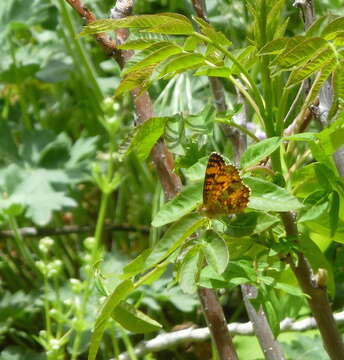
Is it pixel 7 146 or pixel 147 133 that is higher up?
pixel 147 133

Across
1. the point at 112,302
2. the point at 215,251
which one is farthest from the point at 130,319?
the point at 215,251

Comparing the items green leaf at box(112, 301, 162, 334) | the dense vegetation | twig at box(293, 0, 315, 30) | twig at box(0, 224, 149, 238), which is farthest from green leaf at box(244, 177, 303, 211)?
twig at box(0, 224, 149, 238)

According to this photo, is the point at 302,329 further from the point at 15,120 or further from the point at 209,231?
the point at 15,120

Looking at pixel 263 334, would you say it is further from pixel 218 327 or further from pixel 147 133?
pixel 147 133

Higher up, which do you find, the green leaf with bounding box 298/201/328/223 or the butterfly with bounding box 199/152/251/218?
the butterfly with bounding box 199/152/251/218

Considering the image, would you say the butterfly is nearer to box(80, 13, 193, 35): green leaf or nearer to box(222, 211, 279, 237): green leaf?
A: box(222, 211, 279, 237): green leaf

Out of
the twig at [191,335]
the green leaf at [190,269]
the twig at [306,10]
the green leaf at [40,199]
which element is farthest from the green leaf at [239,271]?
the green leaf at [40,199]
